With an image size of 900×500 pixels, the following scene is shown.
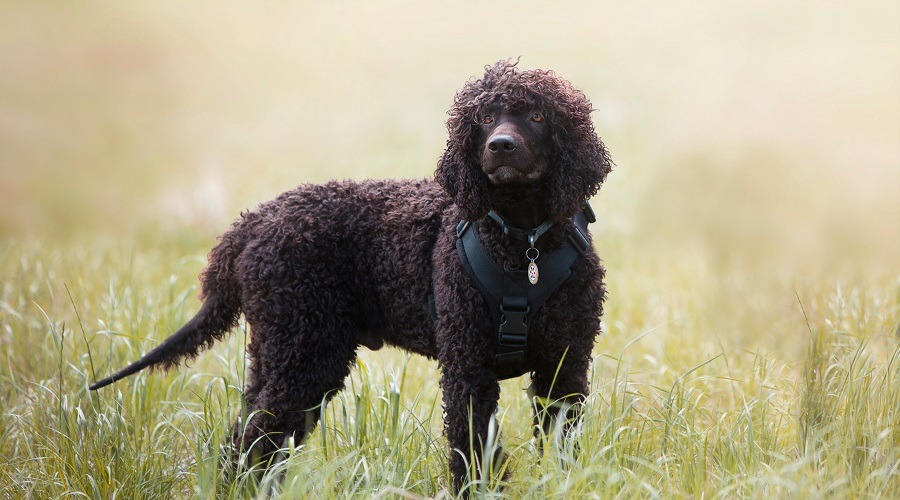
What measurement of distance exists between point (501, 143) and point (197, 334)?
66.0 inches

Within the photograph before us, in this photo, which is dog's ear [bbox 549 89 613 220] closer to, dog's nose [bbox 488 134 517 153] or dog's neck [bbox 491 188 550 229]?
dog's neck [bbox 491 188 550 229]

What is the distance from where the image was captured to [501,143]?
298 centimetres

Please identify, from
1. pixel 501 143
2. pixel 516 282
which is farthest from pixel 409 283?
pixel 501 143

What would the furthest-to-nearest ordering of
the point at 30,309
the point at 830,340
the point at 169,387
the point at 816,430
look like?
1. the point at 30,309
2. the point at 169,387
3. the point at 830,340
4. the point at 816,430

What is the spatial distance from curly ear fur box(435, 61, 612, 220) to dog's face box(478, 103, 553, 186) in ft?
0.10

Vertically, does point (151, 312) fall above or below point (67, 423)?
above

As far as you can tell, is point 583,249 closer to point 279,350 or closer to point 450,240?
point 450,240

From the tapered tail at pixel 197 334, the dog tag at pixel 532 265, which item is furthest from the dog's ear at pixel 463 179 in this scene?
the tapered tail at pixel 197 334

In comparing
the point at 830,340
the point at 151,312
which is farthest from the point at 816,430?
the point at 151,312

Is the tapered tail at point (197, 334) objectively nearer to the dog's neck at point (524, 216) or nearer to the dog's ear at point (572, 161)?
the dog's neck at point (524, 216)

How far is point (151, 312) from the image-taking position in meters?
4.86

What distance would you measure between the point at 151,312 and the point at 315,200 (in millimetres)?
1717

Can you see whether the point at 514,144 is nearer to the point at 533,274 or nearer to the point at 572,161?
the point at 572,161

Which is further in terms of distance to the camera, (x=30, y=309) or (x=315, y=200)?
(x=30, y=309)
